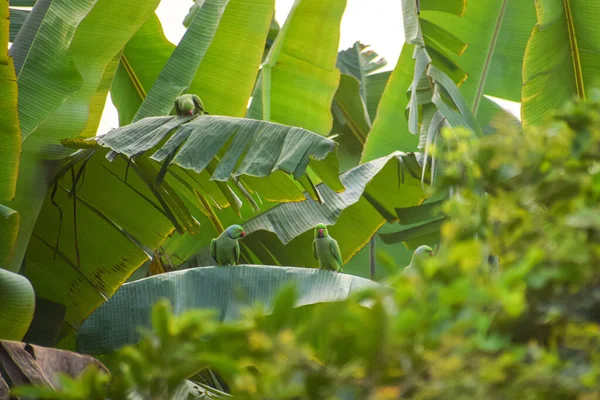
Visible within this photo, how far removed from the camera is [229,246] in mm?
3709

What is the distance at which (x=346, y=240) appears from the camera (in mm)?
4562

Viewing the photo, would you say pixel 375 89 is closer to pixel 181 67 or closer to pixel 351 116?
pixel 351 116

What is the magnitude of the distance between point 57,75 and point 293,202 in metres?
1.38

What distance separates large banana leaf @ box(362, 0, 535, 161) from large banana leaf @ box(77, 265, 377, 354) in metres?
1.65

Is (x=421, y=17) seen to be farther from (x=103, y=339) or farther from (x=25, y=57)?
(x=103, y=339)

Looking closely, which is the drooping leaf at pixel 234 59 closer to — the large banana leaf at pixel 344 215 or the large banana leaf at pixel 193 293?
the large banana leaf at pixel 344 215

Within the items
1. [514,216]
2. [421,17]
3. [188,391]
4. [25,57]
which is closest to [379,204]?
[421,17]

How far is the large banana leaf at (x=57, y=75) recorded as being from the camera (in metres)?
3.61

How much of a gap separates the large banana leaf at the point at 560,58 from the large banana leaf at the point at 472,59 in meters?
0.37

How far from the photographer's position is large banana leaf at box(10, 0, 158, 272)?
11.8 feet

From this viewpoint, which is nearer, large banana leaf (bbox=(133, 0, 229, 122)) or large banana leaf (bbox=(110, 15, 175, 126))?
large banana leaf (bbox=(133, 0, 229, 122))

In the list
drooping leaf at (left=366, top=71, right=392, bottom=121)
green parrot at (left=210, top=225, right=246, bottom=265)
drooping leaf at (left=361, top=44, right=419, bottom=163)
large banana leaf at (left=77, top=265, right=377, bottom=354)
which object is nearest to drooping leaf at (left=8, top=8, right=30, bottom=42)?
green parrot at (left=210, top=225, right=246, bottom=265)

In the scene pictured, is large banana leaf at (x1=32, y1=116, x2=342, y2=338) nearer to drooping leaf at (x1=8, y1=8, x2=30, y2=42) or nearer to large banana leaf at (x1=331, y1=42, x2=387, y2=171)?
drooping leaf at (x1=8, y1=8, x2=30, y2=42)

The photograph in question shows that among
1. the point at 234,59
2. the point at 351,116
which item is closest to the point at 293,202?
the point at 234,59
